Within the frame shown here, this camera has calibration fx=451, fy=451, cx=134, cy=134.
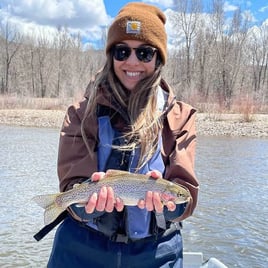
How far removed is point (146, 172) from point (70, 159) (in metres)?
→ 0.35

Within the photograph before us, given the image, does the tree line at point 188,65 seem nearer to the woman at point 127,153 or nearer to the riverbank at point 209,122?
the riverbank at point 209,122

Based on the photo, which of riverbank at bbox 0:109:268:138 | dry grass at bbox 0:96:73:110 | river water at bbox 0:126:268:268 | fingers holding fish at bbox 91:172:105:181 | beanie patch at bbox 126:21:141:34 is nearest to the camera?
fingers holding fish at bbox 91:172:105:181

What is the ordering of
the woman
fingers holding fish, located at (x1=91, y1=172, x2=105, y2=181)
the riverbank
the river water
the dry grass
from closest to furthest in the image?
fingers holding fish, located at (x1=91, y1=172, x2=105, y2=181)
the woman
the river water
the riverbank
the dry grass

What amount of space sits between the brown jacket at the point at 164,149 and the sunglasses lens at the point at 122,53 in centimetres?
19

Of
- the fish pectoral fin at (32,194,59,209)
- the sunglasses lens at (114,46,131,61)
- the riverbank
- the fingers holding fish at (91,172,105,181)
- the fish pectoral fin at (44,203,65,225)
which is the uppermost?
the sunglasses lens at (114,46,131,61)

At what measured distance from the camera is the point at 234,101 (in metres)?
27.6

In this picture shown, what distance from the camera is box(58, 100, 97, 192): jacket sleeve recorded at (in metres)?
2.03

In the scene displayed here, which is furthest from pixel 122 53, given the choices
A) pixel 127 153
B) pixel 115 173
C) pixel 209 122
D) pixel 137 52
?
pixel 209 122

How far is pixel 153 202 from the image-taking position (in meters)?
1.92

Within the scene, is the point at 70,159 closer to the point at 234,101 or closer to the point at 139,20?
the point at 139,20

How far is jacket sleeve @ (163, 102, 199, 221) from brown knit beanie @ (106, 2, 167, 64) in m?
0.33

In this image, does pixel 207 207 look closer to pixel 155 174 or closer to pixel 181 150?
pixel 181 150

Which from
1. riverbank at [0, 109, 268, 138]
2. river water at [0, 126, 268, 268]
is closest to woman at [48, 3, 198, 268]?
river water at [0, 126, 268, 268]

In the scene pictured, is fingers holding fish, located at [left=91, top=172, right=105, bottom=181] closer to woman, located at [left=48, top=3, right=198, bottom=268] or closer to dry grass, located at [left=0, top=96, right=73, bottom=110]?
woman, located at [left=48, top=3, right=198, bottom=268]
